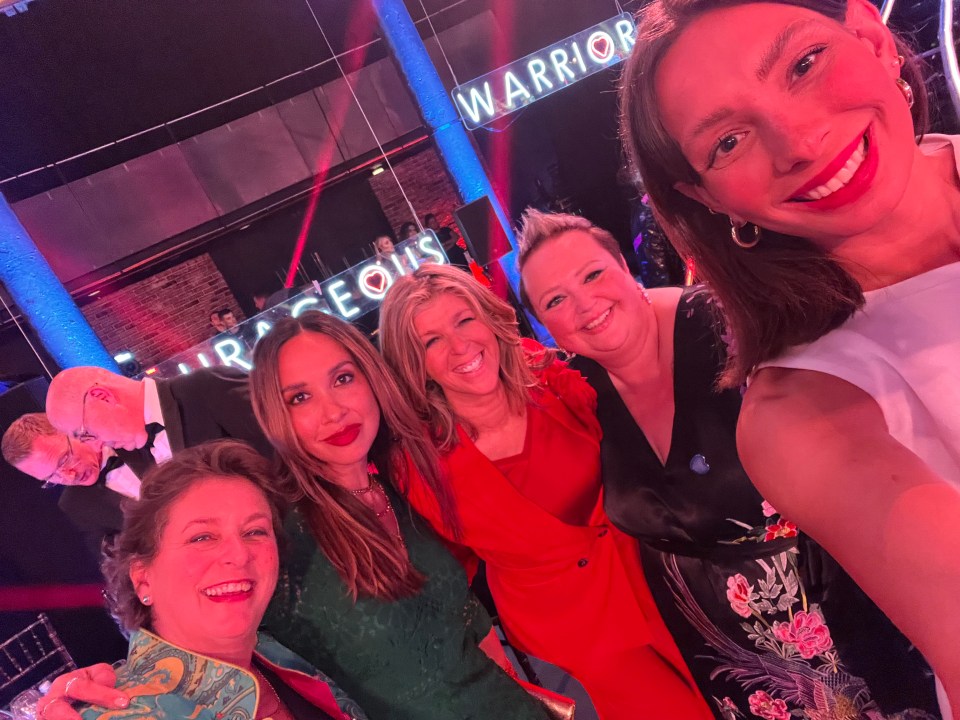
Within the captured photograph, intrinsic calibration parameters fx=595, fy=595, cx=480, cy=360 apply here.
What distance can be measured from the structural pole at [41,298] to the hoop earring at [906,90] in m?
5.17

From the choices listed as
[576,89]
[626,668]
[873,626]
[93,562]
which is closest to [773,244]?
[873,626]

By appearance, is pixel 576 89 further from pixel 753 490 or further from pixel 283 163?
pixel 753 490

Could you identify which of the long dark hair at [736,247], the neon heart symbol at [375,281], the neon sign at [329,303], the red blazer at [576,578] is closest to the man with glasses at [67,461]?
the neon sign at [329,303]

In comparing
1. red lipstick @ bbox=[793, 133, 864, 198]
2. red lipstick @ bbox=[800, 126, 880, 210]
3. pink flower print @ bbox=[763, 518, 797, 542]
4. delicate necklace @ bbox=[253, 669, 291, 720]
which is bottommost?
pink flower print @ bbox=[763, 518, 797, 542]

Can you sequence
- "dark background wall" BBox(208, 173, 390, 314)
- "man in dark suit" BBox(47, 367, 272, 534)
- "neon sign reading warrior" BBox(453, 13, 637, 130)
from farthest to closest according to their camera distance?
"dark background wall" BBox(208, 173, 390, 314), "neon sign reading warrior" BBox(453, 13, 637, 130), "man in dark suit" BBox(47, 367, 272, 534)

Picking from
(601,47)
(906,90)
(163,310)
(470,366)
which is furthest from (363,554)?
(163,310)

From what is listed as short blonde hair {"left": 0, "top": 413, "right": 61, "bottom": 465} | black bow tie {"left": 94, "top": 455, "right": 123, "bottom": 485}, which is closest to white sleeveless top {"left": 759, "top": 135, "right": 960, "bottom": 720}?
black bow tie {"left": 94, "top": 455, "right": 123, "bottom": 485}

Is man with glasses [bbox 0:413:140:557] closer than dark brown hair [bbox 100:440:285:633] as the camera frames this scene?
No

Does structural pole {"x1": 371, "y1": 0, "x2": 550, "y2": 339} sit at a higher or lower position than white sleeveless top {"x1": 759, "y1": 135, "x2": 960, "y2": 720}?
higher

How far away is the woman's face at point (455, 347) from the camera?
78.8 inches

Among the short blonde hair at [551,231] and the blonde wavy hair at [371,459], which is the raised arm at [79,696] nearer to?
the blonde wavy hair at [371,459]

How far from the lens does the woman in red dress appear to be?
191 centimetres

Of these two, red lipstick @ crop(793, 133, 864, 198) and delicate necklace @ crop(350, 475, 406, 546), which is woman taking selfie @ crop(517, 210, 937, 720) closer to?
delicate necklace @ crop(350, 475, 406, 546)

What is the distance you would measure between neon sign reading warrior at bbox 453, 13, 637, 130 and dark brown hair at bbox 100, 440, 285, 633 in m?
4.76
